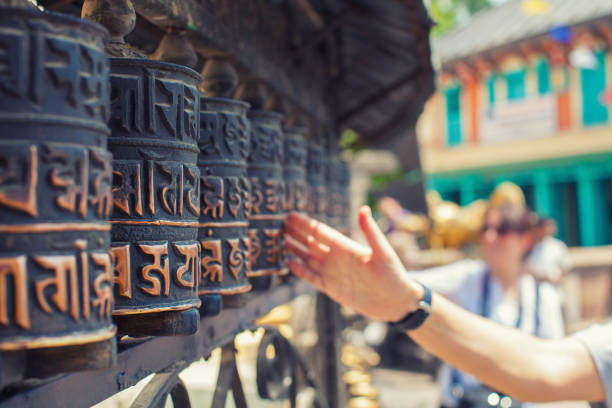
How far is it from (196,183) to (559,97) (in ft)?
43.5

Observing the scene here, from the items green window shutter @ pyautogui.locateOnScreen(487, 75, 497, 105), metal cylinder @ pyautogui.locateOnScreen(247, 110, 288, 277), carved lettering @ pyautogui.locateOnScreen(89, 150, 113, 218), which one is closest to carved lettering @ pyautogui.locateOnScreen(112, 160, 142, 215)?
carved lettering @ pyautogui.locateOnScreen(89, 150, 113, 218)

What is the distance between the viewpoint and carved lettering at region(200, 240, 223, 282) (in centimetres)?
103

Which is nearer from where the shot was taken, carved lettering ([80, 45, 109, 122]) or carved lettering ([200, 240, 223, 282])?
carved lettering ([80, 45, 109, 122])

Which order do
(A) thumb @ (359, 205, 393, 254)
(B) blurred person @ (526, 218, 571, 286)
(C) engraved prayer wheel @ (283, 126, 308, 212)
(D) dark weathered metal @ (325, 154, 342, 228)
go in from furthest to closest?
(B) blurred person @ (526, 218, 571, 286)
(D) dark weathered metal @ (325, 154, 342, 228)
(C) engraved prayer wheel @ (283, 126, 308, 212)
(A) thumb @ (359, 205, 393, 254)

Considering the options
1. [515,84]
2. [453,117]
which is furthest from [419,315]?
[453,117]

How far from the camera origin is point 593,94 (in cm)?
1226

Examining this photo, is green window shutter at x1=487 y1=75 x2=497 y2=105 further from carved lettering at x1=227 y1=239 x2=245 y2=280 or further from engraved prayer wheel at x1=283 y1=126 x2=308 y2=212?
carved lettering at x1=227 y1=239 x2=245 y2=280

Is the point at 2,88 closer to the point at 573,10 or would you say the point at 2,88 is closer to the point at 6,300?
the point at 6,300

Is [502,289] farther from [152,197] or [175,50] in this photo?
[152,197]

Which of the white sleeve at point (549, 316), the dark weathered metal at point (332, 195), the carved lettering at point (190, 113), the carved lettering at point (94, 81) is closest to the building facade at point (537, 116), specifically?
the white sleeve at point (549, 316)

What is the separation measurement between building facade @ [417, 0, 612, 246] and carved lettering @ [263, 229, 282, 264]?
35.7 ft

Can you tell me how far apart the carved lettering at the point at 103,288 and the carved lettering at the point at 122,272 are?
0.12 meters

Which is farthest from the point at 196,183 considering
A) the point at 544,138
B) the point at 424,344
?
the point at 544,138

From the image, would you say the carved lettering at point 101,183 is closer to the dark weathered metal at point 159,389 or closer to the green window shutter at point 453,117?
the dark weathered metal at point 159,389
